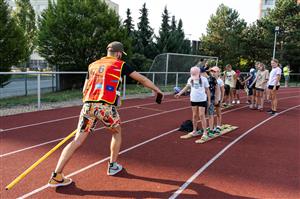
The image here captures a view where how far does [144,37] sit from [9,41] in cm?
1641

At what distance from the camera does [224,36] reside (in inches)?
1553

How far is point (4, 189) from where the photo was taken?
421cm

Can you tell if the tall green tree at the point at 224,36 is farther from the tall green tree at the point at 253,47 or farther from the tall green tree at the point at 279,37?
the tall green tree at the point at 279,37

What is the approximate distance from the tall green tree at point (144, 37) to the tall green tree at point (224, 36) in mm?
10908

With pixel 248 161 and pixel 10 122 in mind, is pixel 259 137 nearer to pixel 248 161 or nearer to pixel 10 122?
pixel 248 161

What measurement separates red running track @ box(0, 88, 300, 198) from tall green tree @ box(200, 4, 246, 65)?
28.2 meters

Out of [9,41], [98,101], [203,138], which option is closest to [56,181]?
[98,101]

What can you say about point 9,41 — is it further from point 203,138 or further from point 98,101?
point 98,101

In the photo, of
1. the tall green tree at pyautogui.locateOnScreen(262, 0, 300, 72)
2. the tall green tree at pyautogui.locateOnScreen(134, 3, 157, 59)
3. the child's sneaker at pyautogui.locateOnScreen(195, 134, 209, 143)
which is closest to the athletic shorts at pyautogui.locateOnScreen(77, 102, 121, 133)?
the child's sneaker at pyautogui.locateOnScreen(195, 134, 209, 143)

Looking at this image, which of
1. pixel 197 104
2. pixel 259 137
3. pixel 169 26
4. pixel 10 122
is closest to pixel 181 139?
pixel 197 104

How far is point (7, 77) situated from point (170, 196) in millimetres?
11400

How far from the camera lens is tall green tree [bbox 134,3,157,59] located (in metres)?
28.4

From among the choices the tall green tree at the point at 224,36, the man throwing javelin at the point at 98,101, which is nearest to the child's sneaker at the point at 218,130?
the man throwing javelin at the point at 98,101

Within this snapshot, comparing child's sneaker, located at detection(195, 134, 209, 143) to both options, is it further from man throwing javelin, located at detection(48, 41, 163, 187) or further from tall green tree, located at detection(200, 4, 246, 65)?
tall green tree, located at detection(200, 4, 246, 65)
